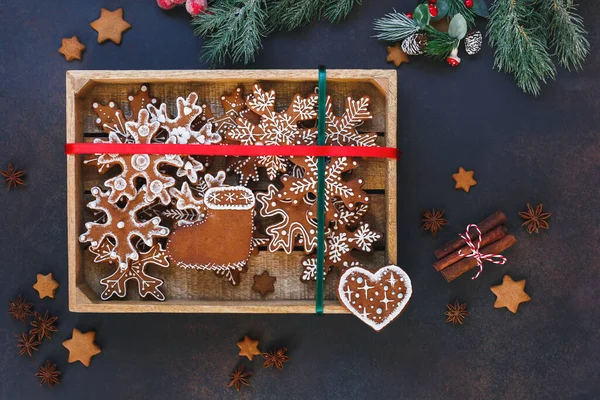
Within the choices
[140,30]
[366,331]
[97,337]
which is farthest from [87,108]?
[366,331]

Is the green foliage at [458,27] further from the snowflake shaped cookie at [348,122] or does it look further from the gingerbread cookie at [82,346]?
the gingerbread cookie at [82,346]

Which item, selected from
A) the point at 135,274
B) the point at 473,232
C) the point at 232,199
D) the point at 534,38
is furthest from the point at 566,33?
the point at 135,274

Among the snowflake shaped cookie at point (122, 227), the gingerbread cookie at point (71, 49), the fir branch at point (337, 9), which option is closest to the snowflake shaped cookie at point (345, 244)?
the snowflake shaped cookie at point (122, 227)

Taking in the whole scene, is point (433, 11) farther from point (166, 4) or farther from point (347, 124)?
point (166, 4)

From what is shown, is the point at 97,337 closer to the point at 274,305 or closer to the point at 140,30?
the point at 274,305

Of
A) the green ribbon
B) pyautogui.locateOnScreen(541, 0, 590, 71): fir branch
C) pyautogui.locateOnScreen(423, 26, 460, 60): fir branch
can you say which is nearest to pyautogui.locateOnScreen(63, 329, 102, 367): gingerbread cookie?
the green ribbon

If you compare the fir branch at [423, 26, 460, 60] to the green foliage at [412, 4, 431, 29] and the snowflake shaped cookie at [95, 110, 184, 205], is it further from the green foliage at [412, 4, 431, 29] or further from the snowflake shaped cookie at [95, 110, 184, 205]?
the snowflake shaped cookie at [95, 110, 184, 205]
